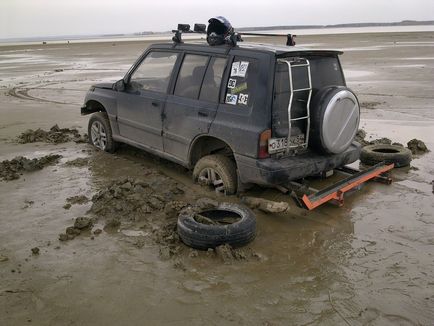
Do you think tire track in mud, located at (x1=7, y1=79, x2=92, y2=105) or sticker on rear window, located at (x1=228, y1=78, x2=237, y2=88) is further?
tire track in mud, located at (x1=7, y1=79, x2=92, y2=105)

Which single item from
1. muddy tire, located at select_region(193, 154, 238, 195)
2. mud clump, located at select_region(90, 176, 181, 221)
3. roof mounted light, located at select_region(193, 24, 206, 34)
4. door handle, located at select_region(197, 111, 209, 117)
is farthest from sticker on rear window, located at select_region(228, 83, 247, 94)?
roof mounted light, located at select_region(193, 24, 206, 34)

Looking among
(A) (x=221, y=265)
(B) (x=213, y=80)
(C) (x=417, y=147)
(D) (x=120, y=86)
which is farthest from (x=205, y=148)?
(C) (x=417, y=147)

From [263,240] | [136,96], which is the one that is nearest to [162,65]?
[136,96]

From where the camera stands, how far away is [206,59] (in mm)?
5738

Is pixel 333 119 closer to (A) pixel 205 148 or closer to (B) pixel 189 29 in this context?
(A) pixel 205 148

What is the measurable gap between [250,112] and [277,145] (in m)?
0.47

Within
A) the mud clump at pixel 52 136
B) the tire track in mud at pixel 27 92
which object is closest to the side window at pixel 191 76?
the mud clump at pixel 52 136

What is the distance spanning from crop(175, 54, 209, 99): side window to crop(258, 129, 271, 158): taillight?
124 cm

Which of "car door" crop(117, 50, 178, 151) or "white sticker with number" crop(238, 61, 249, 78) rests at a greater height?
"white sticker with number" crop(238, 61, 249, 78)

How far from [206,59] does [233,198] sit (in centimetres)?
177

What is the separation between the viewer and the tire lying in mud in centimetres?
432

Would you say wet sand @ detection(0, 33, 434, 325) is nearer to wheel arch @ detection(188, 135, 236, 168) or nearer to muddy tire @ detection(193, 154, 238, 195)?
muddy tire @ detection(193, 154, 238, 195)

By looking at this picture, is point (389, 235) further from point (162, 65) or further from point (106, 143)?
point (106, 143)

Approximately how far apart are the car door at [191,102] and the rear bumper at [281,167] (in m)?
0.76
